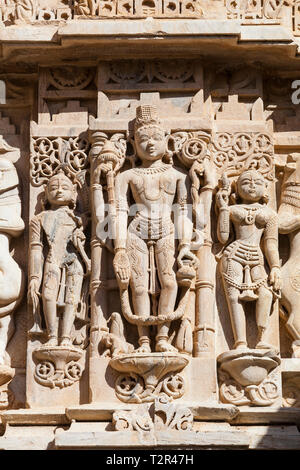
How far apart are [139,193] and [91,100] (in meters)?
1.11

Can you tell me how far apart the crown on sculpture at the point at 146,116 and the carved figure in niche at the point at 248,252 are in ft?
2.70

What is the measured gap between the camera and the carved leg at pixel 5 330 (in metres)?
13.6

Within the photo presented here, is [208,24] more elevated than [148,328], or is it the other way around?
[208,24]

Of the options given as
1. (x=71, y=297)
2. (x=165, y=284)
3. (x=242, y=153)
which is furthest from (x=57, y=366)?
(x=242, y=153)

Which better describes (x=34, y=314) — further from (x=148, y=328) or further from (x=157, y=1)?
(x=157, y=1)

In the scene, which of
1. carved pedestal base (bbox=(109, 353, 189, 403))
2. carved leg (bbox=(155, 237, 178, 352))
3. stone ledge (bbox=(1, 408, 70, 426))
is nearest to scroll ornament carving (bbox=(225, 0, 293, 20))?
carved leg (bbox=(155, 237, 178, 352))

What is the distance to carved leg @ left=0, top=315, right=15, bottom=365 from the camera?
13.6 metres

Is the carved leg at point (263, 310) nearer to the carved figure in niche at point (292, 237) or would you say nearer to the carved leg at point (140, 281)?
the carved figure in niche at point (292, 237)

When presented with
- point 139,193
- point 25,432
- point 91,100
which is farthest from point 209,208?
point 25,432

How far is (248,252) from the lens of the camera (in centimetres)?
1365

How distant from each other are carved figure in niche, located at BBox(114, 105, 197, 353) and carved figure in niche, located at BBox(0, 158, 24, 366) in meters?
0.97

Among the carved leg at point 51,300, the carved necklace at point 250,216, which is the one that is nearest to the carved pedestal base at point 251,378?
the carved necklace at point 250,216

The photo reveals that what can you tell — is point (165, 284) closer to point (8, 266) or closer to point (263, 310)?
point (263, 310)

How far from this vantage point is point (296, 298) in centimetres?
1370
